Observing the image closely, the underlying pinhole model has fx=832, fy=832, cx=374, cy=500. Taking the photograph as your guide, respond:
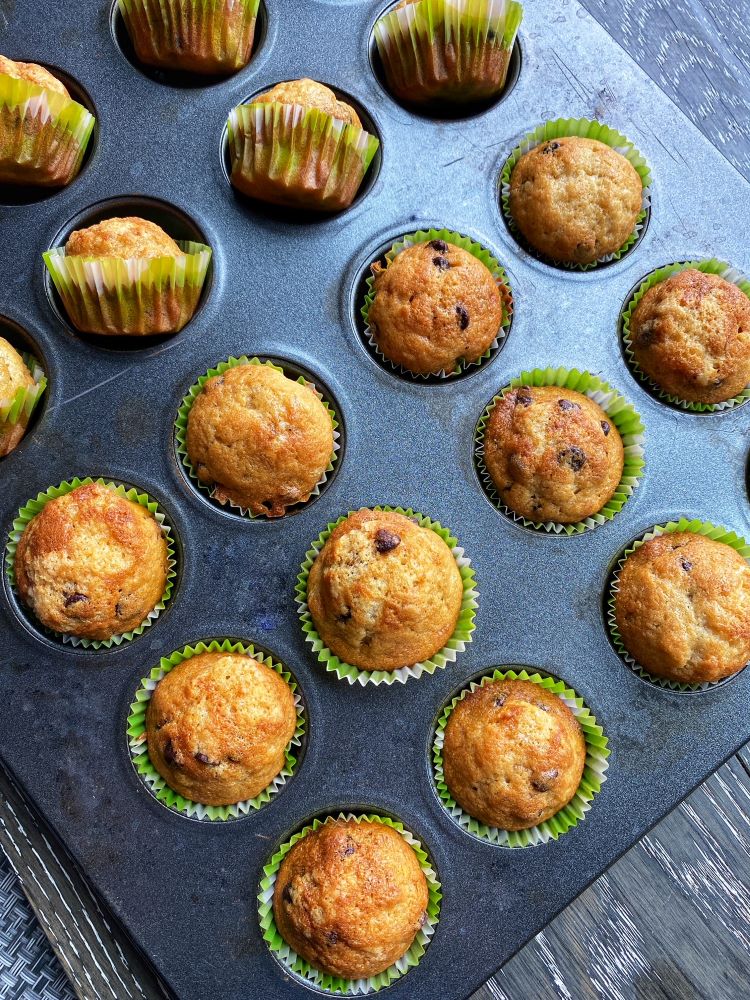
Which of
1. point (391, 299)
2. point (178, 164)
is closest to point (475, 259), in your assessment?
point (391, 299)

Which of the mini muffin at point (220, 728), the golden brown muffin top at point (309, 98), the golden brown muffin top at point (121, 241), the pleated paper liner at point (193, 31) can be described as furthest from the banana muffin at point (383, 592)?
the pleated paper liner at point (193, 31)

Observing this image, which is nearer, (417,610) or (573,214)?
(417,610)

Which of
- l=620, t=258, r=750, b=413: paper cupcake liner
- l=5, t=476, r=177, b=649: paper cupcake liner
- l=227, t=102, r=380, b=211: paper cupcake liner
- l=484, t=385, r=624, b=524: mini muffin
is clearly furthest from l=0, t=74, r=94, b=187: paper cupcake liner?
l=620, t=258, r=750, b=413: paper cupcake liner

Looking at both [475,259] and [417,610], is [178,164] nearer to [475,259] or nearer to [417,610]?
[475,259]

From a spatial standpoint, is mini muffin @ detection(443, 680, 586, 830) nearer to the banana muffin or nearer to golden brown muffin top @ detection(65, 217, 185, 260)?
the banana muffin

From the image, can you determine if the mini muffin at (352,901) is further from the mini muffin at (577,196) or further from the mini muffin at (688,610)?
the mini muffin at (577,196)

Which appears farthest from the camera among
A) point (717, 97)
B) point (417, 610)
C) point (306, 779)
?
point (717, 97)
